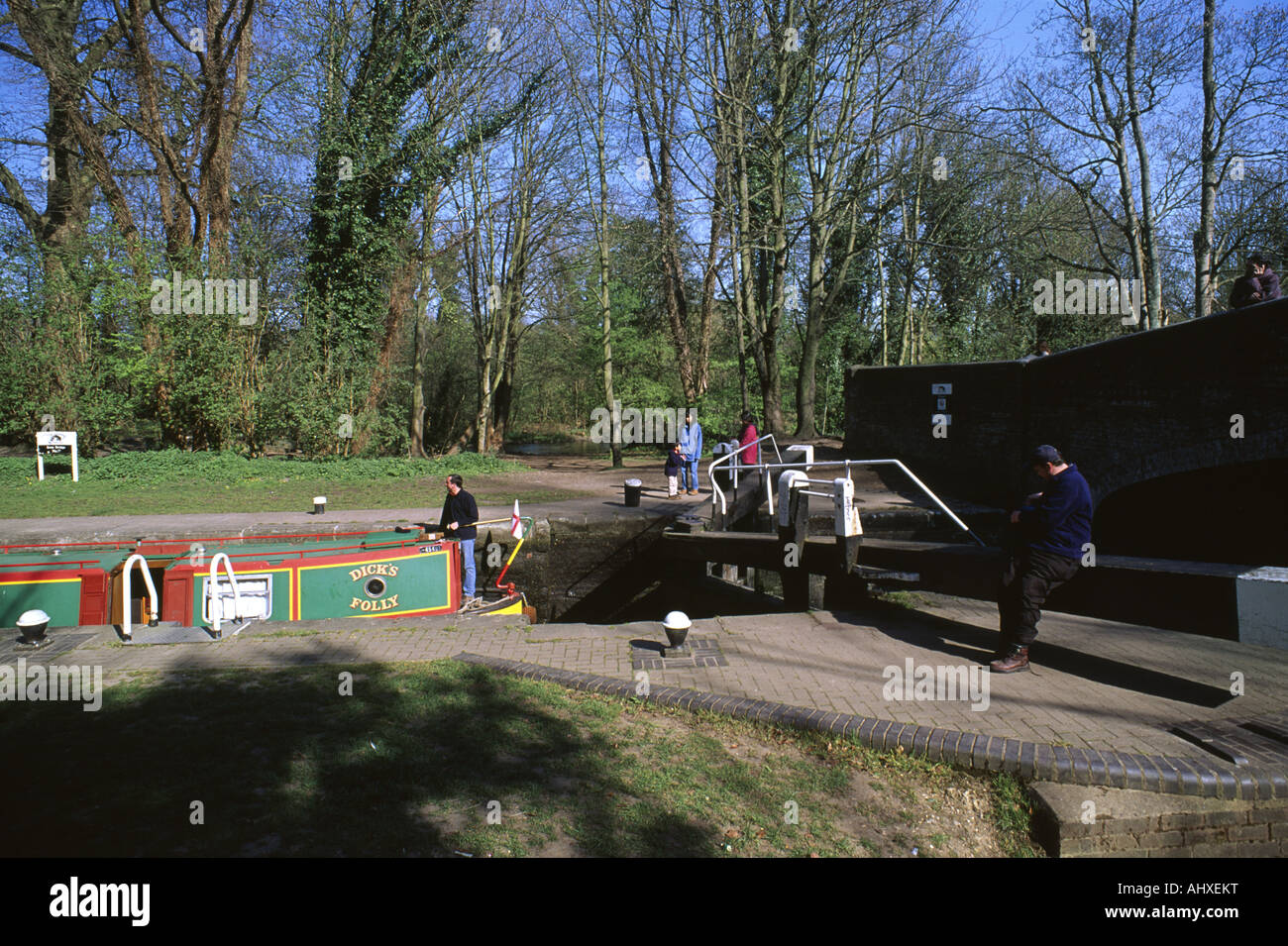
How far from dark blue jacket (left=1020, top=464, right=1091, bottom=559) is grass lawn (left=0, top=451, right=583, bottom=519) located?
10.3 m

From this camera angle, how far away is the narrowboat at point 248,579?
8031 mm

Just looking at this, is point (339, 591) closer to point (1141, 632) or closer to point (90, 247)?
point (1141, 632)

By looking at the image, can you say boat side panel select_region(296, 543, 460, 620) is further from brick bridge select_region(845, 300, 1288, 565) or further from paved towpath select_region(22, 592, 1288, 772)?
brick bridge select_region(845, 300, 1288, 565)

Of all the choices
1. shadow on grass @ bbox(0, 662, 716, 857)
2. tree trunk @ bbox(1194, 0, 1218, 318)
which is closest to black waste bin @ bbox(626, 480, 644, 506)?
shadow on grass @ bbox(0, 662, 716, 857)

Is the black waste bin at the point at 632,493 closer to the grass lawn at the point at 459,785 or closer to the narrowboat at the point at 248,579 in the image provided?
the narrowboat at the point at 248,579

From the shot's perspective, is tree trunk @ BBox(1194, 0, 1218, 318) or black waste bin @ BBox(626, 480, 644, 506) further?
tree trunk @ BBox(1194, 0, 1218, 318)

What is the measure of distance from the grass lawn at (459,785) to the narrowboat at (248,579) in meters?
2.99

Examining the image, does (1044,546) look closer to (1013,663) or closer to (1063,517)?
(1063,517)

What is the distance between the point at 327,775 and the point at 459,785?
668 mm

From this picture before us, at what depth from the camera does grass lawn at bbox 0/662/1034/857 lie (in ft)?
10.8

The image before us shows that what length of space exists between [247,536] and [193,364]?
9771 mm

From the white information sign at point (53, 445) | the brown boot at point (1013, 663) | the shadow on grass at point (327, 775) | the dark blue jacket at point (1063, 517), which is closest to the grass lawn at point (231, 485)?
the white information sign at point (53, 445)
